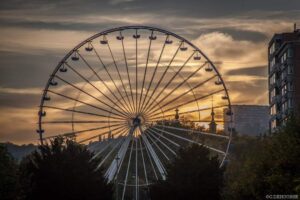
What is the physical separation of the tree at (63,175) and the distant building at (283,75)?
194 feet

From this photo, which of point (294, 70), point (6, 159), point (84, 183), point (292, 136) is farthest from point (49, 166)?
point (294, 70)

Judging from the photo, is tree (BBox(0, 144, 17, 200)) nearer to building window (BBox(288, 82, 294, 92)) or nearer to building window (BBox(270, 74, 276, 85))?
building window (BBox(288, 82, 294, 92))

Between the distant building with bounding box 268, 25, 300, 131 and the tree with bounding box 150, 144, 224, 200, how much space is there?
51374 millimetres

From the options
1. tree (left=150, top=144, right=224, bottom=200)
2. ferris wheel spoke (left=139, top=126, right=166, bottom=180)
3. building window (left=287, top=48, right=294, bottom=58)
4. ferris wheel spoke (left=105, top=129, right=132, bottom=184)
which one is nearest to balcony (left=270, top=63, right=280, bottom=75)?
building window (left=287, top=48, right=294, bottom=58)

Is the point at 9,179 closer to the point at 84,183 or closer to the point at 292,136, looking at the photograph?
the point at 84,183

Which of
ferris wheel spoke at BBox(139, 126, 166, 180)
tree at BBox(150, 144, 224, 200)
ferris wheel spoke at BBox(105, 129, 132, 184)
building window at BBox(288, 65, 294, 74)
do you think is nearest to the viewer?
ferris wheel spoke at BBox(105, 129, 132, 184)

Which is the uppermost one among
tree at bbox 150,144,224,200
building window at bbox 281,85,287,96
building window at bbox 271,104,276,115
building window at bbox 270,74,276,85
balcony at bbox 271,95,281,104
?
building window at bbox 270,74,276,85

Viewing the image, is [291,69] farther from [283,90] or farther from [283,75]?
[283,90]

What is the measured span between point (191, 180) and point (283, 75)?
69.1 meters

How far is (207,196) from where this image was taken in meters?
102

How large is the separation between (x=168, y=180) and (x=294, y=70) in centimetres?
6503

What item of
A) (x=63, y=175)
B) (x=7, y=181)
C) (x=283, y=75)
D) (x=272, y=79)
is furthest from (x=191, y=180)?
(x=272, y=79)

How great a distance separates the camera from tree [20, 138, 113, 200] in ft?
316

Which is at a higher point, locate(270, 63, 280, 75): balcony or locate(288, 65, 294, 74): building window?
locate(270, 63, 280, 75): balcony
